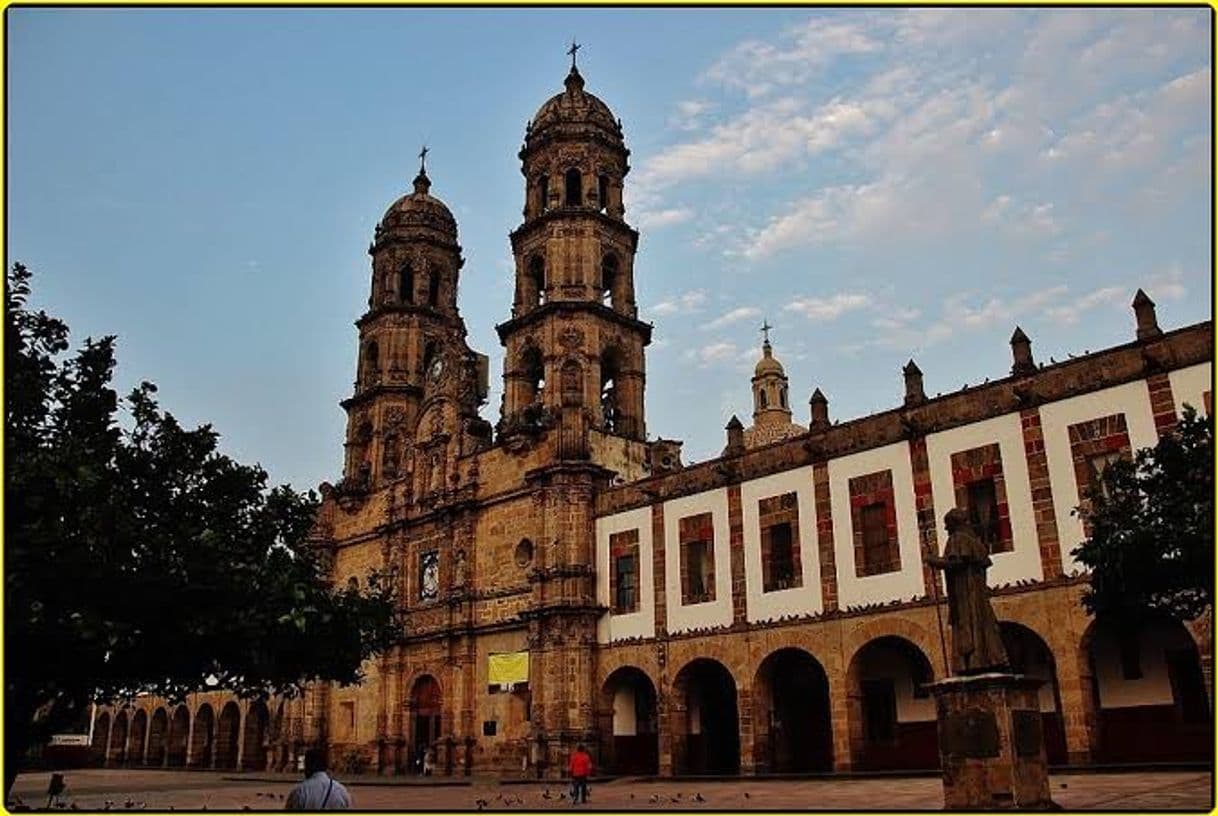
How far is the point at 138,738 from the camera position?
199ft

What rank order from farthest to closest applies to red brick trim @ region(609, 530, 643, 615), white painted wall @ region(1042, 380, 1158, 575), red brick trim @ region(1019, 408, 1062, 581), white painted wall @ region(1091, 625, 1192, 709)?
red brick trim @ region(609, 530, 643, 615) < red brick trim @ region(1019, 408, 1062, 581) < white painted wall @ region(1042, 380, 1158, 575) < white painted wall @ region(1091, 625, 1192, 709)

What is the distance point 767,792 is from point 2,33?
20194mm

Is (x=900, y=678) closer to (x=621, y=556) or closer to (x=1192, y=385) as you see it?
(x=621, y=556)

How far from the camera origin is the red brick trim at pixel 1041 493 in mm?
24172

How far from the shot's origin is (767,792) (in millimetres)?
23281

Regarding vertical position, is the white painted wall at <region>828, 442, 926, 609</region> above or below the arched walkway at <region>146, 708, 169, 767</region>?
above

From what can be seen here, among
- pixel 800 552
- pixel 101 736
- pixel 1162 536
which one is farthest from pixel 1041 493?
pixel 101 736

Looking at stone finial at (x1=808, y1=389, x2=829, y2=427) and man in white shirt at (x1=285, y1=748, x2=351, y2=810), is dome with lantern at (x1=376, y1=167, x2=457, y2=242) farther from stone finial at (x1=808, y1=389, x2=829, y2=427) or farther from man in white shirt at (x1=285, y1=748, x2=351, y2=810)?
man in white shirt at (x1=285, y1=748, x2=351, y2=810)

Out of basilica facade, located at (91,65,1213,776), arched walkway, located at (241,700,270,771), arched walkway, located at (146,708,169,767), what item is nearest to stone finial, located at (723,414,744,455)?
basilica facade, located at (91,65,1213,776)

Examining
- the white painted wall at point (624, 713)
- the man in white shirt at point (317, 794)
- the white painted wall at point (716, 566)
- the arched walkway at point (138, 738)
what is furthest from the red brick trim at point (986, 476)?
the arched walkway at point (138, 738)

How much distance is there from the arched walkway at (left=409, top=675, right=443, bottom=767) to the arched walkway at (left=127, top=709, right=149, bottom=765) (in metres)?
27.9

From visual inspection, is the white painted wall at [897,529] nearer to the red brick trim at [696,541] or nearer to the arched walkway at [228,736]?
the red brick trim at [696,541]

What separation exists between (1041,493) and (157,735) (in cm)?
5162

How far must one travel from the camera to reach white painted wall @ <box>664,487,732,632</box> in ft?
101
